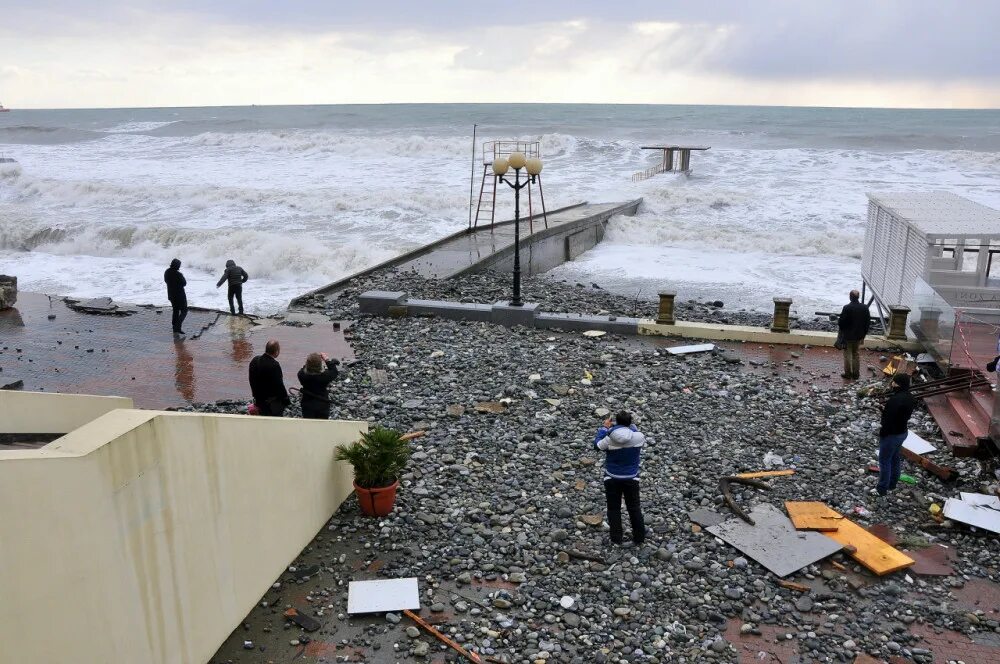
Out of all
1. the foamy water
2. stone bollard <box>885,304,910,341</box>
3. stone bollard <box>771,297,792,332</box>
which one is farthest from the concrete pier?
stone bollard <box>885,304,910,341</box>

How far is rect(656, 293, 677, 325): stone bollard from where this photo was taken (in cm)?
1410

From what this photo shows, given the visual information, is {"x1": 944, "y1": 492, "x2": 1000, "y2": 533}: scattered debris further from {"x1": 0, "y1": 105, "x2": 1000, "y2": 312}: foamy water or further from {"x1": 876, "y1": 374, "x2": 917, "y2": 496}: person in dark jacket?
{"x1": 0, "y1": 105, "x2": 1000, "y2": 312}: foamy water

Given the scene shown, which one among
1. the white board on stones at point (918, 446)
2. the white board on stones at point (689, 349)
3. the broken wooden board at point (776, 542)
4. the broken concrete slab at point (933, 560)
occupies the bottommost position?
the broken concrete slab at point (933, 560)

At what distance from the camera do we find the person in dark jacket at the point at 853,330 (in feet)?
37.8

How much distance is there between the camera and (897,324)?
43.0ft

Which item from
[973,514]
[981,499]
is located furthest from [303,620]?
[981,499]

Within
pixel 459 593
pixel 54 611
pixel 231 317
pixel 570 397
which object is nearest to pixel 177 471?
pixel 54 611

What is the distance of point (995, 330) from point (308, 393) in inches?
392

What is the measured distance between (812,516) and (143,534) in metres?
6.19

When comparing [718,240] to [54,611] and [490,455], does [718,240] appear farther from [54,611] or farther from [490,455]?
[54,611]

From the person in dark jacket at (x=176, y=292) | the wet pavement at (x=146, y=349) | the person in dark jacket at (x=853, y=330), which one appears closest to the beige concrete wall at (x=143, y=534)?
the wet pavement at (x=146, y=349)

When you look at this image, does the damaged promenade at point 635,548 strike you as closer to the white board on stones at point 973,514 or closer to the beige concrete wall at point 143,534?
the white board on stones at point 973,514

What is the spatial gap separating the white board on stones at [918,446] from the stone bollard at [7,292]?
16.2 meters

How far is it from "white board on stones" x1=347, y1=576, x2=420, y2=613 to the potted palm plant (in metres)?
1.11
